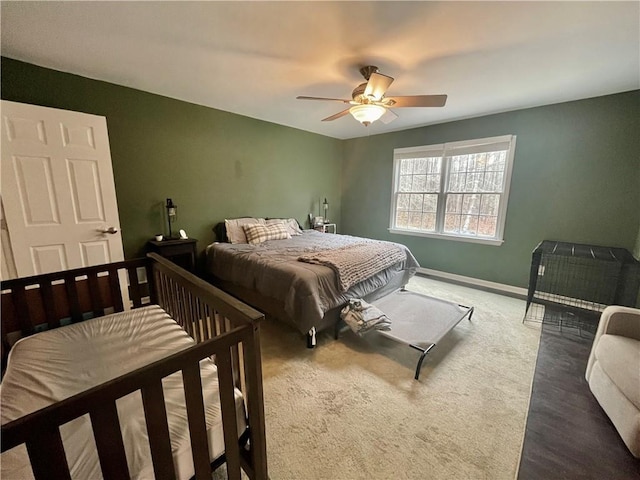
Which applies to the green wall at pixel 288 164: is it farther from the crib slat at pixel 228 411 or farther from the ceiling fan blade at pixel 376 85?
the crib slat at pixel 228 411

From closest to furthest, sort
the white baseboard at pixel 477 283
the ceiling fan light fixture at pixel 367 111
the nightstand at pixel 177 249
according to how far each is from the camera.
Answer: the ceiling fan light fixture at pixel 367 111 < the nightstand at pixel 177 249 < the white baseboard at pixel 477 283

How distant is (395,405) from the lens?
173cm

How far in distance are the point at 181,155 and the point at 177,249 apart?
1204mm

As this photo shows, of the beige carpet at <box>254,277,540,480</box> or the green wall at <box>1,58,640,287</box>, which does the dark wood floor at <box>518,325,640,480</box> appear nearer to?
the beige carpet at <box>254,277,540,480</box>

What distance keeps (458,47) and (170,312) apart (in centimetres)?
294

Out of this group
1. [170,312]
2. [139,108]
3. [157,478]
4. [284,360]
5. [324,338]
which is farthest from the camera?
[139,108]

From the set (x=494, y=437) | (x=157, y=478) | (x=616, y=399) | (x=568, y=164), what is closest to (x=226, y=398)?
(x=157, y=478)

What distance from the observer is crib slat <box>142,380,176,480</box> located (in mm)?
792

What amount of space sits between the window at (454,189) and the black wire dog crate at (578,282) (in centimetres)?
75

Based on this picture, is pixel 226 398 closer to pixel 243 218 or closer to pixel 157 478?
pixel 157 478

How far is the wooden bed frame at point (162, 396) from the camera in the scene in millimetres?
645

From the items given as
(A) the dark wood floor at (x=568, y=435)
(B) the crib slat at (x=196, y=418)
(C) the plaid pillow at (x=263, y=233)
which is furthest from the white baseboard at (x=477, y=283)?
(B) the crib slat at (x=196, y=418)

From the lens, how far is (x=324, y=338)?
2.53m

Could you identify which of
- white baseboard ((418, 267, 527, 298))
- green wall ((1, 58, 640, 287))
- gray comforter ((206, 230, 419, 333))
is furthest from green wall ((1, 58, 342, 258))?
white baseboard ((418, 267, 527, 298))
